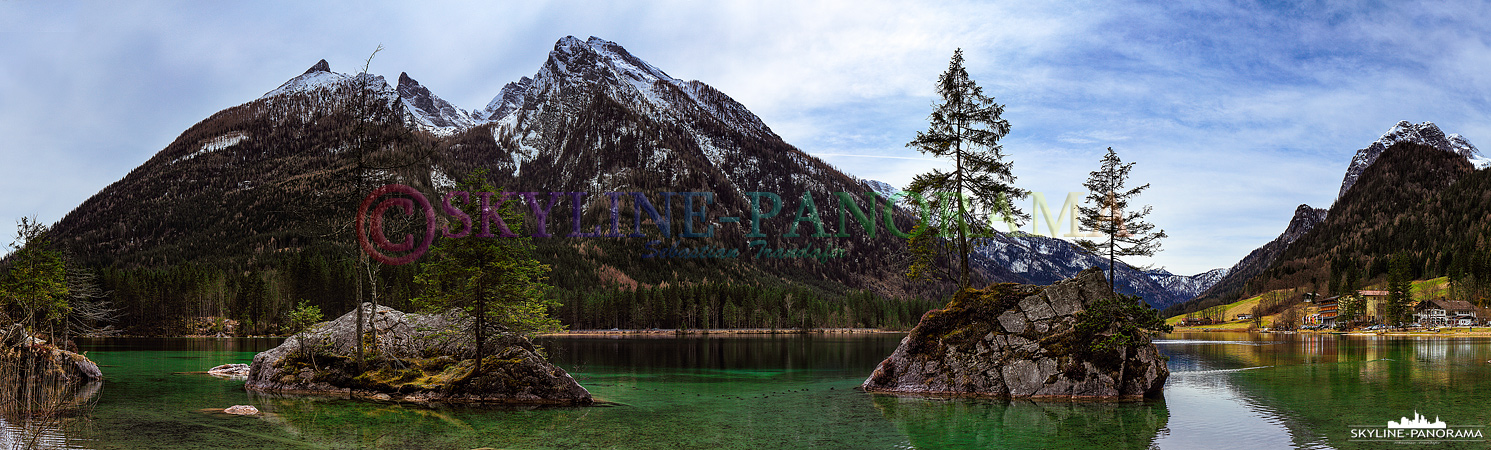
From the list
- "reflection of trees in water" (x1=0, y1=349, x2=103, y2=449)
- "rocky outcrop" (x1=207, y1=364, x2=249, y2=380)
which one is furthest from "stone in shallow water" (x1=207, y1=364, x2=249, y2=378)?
"reflection of trees in water" (x1=0, y1=349, x2=103, y2=449)

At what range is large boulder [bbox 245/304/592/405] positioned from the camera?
37.2 meters

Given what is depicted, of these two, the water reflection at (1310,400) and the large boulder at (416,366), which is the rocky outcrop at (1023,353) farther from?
the large boulder at (416,366)

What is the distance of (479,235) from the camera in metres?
38.7

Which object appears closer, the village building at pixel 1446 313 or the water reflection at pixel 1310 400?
the water reflection at pixel 1310 400

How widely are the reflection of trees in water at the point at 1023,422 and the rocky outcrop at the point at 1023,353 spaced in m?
1.57

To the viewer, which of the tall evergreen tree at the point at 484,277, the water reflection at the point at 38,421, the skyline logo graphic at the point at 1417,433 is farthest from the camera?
the tall evergreen tree at the point at 484,277

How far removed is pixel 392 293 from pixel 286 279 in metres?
28.1

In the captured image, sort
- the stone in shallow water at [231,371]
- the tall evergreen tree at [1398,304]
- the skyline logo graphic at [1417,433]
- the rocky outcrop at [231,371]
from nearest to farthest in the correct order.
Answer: the skyline logo graphic at [1417,433] < the rocky outcrop at [231,371] < the stone in shallow water at [231,371] < the tall evergreen tree at [1398,304]

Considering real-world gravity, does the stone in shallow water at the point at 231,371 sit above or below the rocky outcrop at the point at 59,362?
below

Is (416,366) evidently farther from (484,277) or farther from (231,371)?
(231,371)

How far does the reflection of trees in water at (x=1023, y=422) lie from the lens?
25781 mm

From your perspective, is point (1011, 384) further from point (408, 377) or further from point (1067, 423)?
point (408, 377)

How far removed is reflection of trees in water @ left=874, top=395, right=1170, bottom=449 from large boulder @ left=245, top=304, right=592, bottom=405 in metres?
15.9

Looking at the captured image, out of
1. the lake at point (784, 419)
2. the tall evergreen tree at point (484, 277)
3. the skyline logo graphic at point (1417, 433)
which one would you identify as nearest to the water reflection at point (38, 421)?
the lake at point (784, 419)
